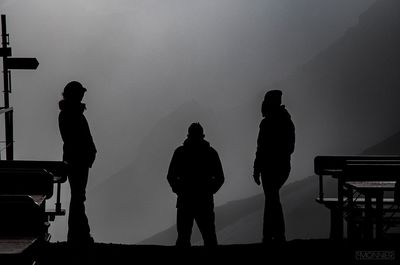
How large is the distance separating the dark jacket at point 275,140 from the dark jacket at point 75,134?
4.79ft

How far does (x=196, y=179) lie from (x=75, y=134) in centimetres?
117

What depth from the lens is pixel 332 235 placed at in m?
7.18

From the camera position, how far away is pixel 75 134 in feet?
22.1

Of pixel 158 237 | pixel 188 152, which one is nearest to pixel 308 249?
pixel 188 152

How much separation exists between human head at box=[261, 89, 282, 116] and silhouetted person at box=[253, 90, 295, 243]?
0.18ft

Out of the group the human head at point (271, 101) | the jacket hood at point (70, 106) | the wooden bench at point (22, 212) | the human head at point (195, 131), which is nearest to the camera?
the wooden bench at point (22, 212)

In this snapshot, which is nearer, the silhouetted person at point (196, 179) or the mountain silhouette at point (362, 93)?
the silhouetted person at point (196, 179)

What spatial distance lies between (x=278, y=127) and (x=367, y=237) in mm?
1172

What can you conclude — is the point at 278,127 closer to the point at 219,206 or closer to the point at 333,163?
the point at 333,163

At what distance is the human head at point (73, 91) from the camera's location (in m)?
6.54

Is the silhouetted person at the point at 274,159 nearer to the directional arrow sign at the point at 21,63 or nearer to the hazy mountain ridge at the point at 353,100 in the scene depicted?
the directional arrow sign at the point at 21,63

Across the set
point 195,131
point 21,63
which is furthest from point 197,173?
point 21,63

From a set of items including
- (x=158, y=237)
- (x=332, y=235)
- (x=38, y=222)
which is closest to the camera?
(x=38, y=222)

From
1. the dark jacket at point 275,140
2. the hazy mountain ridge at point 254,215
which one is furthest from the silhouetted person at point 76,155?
the hazy mountain ridge at point 254,215
